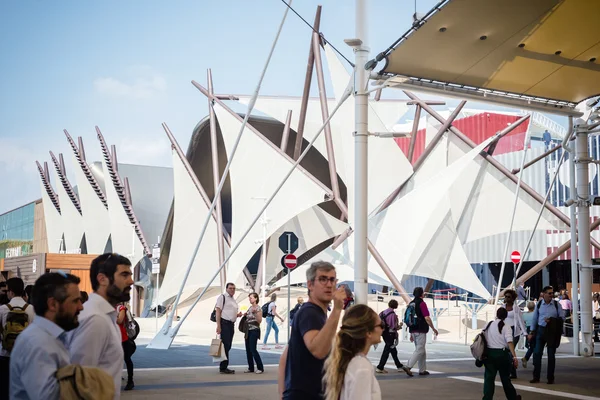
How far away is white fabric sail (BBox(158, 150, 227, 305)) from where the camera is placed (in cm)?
4381

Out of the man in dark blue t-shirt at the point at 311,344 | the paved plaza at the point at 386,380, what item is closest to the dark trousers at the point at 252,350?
the paved plaza at the point at 386,380

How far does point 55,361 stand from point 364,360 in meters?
1.43

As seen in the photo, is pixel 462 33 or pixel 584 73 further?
pixel 584 73

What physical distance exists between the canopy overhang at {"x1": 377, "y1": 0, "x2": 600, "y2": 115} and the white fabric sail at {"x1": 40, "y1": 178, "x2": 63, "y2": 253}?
5916cm

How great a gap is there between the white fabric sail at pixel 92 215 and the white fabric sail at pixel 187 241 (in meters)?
16.1

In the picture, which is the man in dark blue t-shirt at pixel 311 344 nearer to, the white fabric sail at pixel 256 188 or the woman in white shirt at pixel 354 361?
the woman in white shirt at pixel 354 361

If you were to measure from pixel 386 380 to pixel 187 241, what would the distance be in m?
32.6

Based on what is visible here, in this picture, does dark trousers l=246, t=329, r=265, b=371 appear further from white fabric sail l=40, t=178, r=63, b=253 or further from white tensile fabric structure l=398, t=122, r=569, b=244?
white fabric sail l=40, t=178, r=63, b=253

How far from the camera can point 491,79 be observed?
1534cm

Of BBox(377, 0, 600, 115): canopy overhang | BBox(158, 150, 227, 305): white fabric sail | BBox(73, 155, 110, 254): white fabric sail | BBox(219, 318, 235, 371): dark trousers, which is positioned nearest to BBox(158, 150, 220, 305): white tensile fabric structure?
BBox(158, 150, 227, 305): white fabric sail

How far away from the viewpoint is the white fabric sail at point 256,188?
3747cm

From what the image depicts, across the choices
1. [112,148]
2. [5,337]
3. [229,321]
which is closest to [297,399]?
[5,337]

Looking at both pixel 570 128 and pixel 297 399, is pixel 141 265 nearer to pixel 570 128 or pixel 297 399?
pixel 570 128

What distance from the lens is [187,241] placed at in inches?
1762
